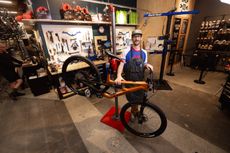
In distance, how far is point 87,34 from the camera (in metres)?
3.21

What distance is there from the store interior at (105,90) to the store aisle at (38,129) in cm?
2

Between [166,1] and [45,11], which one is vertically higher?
[166,1]

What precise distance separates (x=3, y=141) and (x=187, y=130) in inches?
120

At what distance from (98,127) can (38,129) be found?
43.0 inches

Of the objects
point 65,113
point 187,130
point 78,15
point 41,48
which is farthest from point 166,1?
point 65,113

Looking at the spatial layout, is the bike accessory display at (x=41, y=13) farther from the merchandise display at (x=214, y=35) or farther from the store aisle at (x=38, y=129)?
the merchandise display at (x=214, y=35)

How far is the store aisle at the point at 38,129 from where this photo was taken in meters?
1.64

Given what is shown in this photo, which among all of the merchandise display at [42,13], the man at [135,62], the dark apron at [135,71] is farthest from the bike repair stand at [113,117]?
the merchandise display at [42,13]

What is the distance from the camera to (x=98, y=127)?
1942 millimetres

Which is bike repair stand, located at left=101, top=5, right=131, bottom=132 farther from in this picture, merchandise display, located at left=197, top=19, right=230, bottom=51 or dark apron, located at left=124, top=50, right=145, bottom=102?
merchandise display, located at left=197, top=19, right=230, bottom=51

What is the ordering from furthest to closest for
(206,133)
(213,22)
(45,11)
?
(213,22) → (45,11) → (206,133)

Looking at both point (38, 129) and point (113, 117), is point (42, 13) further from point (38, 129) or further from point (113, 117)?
point (113, 117)

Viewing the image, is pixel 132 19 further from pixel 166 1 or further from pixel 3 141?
pixel 3 141

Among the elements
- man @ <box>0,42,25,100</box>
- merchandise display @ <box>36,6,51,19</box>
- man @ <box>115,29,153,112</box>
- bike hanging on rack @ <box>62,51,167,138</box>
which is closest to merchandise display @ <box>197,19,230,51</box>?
bike hanging on rack @ <box>62,51,167,138</box>
